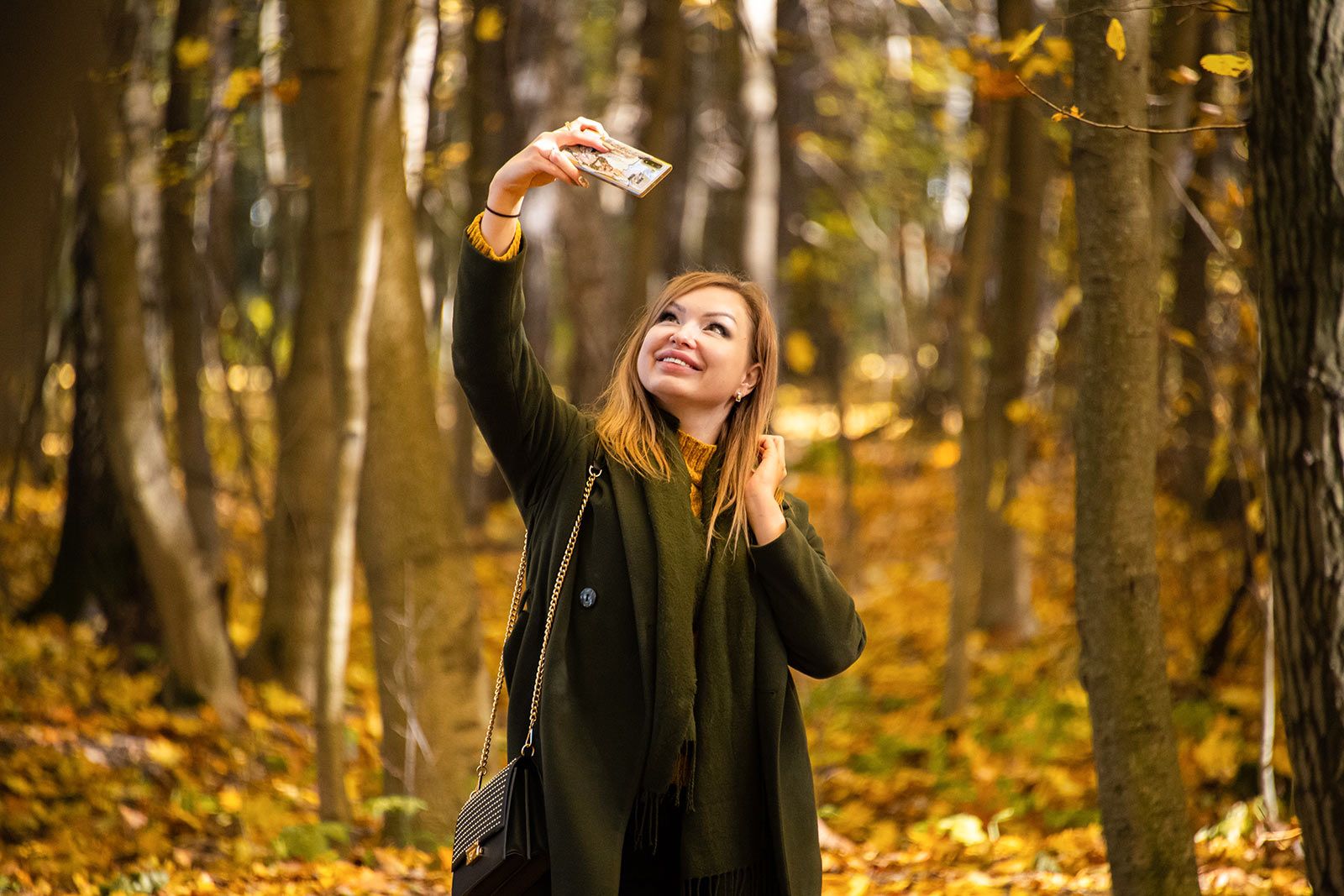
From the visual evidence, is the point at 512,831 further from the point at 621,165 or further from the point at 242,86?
the point at 242,86

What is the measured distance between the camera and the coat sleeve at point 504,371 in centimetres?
254

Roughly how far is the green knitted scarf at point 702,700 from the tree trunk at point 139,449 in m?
4.52

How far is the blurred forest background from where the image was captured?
11.8ft

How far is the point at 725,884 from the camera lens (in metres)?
2.66

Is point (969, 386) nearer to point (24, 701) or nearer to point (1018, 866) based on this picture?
point (1018, 866)

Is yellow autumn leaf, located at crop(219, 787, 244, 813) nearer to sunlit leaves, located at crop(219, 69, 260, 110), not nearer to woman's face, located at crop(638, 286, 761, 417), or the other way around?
sunlit leaves, located at crop(219, 69, 260, 110)

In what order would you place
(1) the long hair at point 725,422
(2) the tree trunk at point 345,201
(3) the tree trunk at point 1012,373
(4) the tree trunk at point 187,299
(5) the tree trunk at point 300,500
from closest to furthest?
1. (1) the long hair at point 725,422
2. (2) the tree trunk at point 345,201
3. (4) the tree trunk at point 187,299
4. (5) the tree trunk at point 300,500
5. (3) the tree trunk at point 1012,373

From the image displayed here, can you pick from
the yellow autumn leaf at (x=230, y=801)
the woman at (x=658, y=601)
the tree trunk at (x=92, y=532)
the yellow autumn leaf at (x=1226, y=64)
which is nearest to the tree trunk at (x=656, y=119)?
the tree trunk at (x=92, y=532)

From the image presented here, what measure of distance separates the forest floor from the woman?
1903 millimetres

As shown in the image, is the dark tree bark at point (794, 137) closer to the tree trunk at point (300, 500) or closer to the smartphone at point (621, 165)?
A: the tree trunk at point (300, 500)

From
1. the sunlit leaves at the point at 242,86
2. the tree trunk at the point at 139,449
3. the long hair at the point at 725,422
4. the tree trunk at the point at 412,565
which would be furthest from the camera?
the tree trunk at the point at 139,449

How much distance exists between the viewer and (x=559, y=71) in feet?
32.4

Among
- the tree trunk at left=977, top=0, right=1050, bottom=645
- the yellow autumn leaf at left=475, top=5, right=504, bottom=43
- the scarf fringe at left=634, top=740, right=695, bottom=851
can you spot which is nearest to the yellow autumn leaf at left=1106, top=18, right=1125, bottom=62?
the scarf fringe at left=634, top=740, right=695, bottom=851

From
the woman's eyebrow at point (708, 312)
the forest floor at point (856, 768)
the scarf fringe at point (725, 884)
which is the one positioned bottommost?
the forest floor at point (856, 768)
